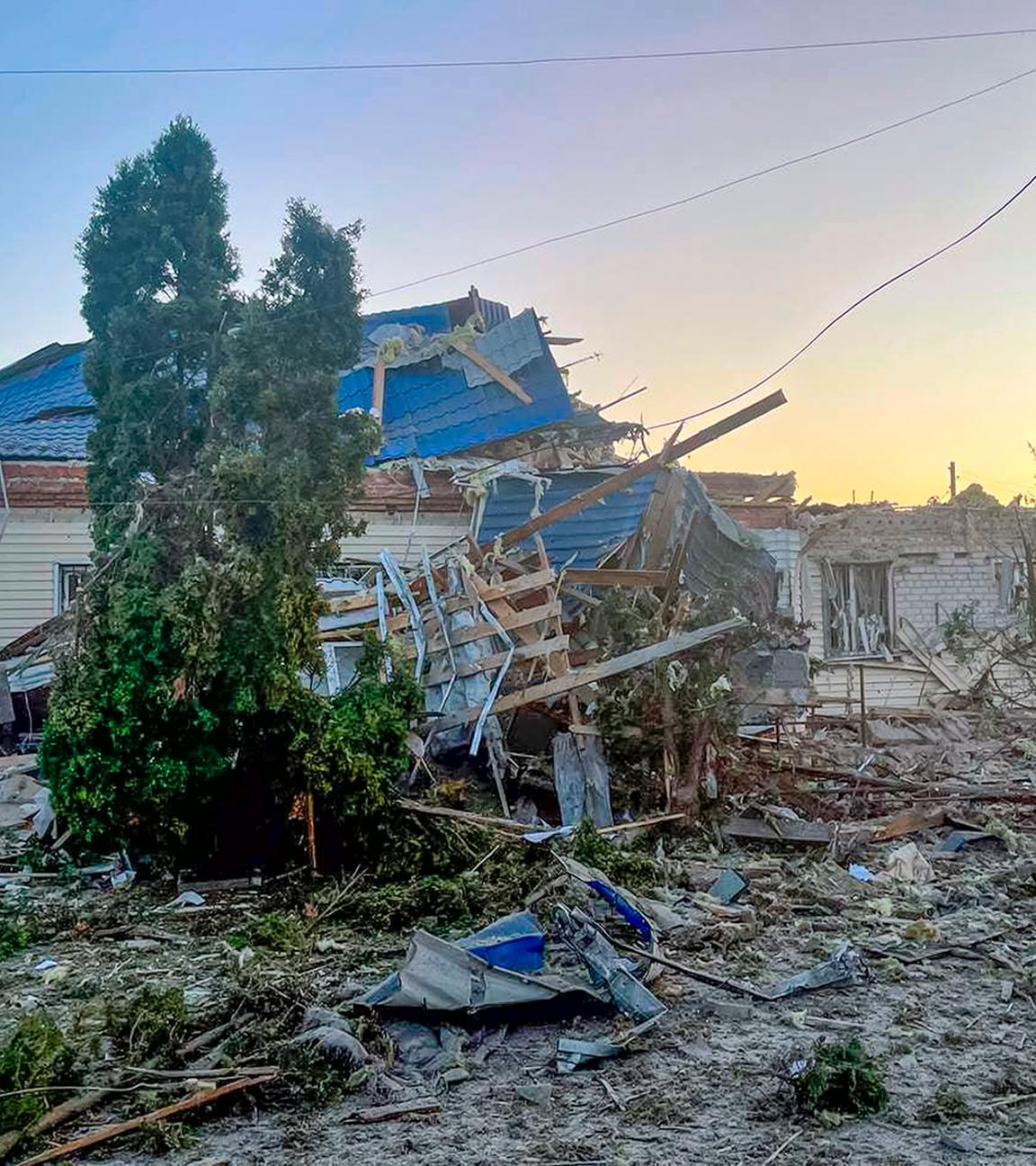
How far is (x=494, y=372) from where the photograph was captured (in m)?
16.3

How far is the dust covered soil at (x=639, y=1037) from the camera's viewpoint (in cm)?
354

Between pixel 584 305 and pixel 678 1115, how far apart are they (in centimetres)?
1328

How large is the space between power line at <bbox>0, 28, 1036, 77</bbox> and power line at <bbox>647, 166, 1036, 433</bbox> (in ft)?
5.04

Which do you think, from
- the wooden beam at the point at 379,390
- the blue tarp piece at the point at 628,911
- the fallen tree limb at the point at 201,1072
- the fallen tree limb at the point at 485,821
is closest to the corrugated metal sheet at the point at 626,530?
the wooden beam at the point at 379,390

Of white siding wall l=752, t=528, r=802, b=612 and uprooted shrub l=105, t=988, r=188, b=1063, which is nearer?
uprooted shrub l=105, t=988, r=188, b=1063

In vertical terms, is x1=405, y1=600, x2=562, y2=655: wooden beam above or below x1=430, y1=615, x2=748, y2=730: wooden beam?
above

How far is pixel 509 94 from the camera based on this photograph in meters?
10.9

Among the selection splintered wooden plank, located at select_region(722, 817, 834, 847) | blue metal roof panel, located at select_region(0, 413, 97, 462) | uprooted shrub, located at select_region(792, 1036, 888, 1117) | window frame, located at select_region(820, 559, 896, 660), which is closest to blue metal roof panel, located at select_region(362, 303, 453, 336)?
blue metal roof panel, located at select_region(0, 413, 97, 462)

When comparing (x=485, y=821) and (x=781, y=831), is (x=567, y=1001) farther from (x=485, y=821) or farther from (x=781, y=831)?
(x=781, y=831)

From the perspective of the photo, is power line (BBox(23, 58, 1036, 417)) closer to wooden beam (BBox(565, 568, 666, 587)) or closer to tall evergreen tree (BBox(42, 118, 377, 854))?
tall evergreen tree (BBox(42, 118, 377, 854))

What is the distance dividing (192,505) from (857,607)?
13429 mm

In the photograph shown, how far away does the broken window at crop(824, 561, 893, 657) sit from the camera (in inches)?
681

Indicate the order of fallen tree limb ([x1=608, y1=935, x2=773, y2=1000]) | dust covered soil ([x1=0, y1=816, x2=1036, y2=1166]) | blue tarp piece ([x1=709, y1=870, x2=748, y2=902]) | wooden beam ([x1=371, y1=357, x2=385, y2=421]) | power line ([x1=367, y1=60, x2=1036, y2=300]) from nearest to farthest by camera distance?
dust covered soil ([x1=0, y1=816, x2=1036, y2=1166]) → fallen tree limb ([x1=608, y1=935, x2=773, y2=1000]) → blue tarp piece ([x1=709, y1=870, x2=748, y2=902]) → power line ([x1=367, y1=60, x2=1036, y2=300]) → wooden beam ([x1=371, y1=357, x2=385, y2=421])

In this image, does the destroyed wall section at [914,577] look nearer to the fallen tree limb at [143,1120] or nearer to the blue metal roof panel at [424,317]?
the blue metal roof panel at [424,317]
